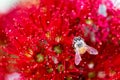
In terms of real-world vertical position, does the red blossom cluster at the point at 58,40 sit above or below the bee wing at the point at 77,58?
above

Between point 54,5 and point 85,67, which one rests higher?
point 54,5

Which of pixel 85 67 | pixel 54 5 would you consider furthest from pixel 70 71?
pixel 54 5

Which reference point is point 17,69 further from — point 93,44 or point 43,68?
point 93,44

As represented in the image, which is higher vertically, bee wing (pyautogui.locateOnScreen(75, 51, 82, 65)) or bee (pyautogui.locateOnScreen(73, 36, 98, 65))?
bee (pyautogui.locateOnScreen(73, 36, 98, 65))
